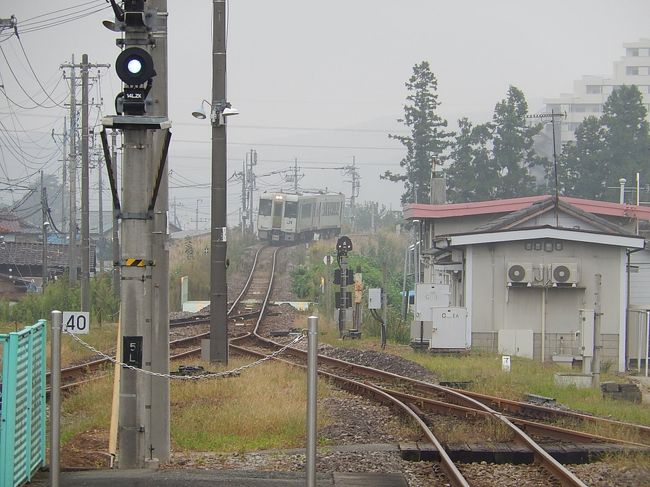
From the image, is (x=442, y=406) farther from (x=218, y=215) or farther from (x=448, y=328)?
(x=448, y=328)

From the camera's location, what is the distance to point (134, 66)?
773 cm

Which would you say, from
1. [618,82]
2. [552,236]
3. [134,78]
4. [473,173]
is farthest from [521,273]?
[618,82]

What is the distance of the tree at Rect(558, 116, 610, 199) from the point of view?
2339 inches

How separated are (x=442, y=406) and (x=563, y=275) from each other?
13.4 meters

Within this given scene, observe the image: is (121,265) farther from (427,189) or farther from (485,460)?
(427,189)

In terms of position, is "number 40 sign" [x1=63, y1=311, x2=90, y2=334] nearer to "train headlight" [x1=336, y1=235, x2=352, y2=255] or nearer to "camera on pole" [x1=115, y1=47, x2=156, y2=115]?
"camera on pole" [x1=115, y1=47, x2=156, y2=115]

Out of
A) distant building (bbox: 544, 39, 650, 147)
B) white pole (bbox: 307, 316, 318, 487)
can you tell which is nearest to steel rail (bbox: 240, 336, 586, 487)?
white pole (bbox: 307, 316, 318, 487)

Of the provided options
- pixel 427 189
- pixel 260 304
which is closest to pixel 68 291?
pixel 260 304

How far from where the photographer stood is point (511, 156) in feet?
192

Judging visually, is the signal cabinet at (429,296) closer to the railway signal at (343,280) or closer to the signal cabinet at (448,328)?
the railway signal at (343,280)

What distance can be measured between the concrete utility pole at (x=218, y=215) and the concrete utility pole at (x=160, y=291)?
8284mm

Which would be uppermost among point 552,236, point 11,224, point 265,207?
point 265,207

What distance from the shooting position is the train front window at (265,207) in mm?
55844

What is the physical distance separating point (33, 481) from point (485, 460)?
4.44m
